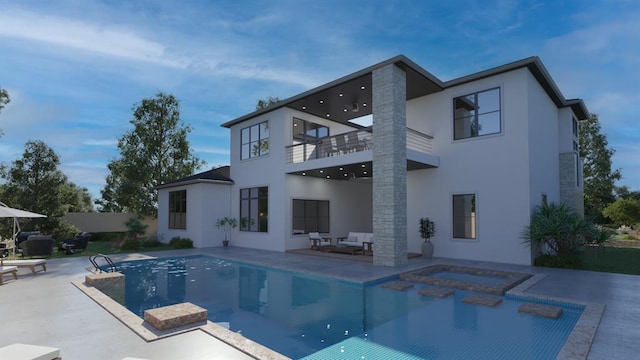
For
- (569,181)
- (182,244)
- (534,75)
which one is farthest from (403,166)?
(182,244)

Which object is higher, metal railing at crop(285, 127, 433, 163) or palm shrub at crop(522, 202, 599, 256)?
metal railing at crop(285, 127, 433, 163)

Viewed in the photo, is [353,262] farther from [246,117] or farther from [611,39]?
[611,39]

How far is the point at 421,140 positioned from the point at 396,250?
4929mm

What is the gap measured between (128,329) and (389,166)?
8.56m

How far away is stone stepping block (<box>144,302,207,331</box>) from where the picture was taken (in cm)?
548

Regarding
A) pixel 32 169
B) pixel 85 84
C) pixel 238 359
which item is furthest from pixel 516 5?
pixel 32 169

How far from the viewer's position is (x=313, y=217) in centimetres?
1777

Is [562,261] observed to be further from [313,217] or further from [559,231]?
[313,217]

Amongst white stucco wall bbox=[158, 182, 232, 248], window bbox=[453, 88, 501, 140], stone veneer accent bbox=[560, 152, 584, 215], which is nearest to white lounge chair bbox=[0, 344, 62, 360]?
window bbox=[453, 88, 501, 140]

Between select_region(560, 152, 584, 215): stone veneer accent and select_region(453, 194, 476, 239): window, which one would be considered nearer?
select_region(453, 194, 476, 239): window

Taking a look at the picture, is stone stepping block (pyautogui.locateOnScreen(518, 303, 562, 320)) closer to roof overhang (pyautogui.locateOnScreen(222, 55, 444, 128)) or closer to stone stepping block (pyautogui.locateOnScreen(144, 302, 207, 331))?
stone stepping block (pyautogui.locateOnScreen(144, 302, 207, 331))

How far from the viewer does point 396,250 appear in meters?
11.5

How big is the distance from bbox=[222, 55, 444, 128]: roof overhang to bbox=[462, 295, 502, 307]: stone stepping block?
7.57 meters

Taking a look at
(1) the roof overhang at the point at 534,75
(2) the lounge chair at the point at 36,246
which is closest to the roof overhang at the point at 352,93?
(1) the roof overhang at the point at 534,75
